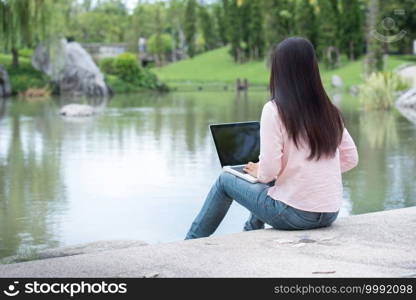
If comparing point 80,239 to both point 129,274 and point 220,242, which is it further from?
point 129,274

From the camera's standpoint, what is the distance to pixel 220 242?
14.0ft

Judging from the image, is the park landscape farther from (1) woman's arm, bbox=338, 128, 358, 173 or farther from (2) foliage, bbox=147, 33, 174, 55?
(2) foliage, bbox=147, 33, 174, 55

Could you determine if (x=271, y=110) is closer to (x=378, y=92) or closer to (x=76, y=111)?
(x=76, y=111)

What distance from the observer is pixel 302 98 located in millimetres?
4289

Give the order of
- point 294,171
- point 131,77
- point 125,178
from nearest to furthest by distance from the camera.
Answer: point 294,171 < point 125,178 < point 131,77

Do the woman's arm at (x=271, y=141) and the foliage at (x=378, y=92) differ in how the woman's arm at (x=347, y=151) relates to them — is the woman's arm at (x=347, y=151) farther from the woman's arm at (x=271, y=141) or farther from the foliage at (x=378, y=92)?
the foliage at (x=378, y=92)

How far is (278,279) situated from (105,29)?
6544 cm

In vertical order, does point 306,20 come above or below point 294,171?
above

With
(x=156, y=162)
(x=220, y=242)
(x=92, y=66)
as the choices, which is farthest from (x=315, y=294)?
(x=92, y=66)

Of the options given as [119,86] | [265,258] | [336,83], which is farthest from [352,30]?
[265,258]

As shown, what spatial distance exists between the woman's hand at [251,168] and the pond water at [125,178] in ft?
5.76

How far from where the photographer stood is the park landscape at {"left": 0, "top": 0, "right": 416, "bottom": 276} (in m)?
7.10

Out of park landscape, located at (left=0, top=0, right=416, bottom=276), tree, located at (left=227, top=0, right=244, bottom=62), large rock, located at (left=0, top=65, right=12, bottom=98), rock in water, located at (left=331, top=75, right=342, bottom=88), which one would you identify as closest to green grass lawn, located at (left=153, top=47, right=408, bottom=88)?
park landscape, located at (left=0, top=0, right=416, bottom=276)

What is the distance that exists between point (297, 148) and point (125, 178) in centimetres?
495
